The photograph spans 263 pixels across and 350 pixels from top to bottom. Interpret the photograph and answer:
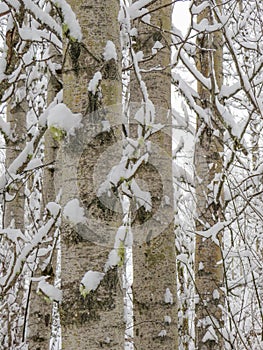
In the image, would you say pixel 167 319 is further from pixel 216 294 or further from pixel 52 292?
pixel 216 294

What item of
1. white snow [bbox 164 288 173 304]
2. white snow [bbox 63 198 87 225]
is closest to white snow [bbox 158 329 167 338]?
white snow [bbox 164 288 173 304]

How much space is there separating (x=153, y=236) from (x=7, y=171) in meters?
0.77

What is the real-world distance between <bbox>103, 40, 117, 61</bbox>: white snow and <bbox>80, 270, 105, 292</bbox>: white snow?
572 millimetres

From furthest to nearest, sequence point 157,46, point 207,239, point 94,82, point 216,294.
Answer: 1. point 207,239
2. point 216,294
3. point 157,46
4. point 94,82

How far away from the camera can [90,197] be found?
4.29 ft

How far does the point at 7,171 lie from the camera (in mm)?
2430

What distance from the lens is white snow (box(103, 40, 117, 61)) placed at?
1.37 metres

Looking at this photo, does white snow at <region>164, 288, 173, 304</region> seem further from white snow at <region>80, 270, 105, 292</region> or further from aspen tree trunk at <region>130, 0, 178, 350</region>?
white snow at <region>80, 270, 105, 292</region>

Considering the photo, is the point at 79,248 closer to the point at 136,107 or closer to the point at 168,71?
the point at 136,107

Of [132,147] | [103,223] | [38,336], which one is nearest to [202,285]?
[38,336]

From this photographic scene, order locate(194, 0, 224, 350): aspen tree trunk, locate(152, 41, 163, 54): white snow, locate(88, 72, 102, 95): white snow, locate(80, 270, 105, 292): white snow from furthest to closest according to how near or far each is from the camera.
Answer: locate(194, 0, 224, 350): aspen tree trunk
locate(152, 41, 163, 54): white snow
locate(88, 72, 102, 95): white snow
locate(80, 270, 105, 292): white snow

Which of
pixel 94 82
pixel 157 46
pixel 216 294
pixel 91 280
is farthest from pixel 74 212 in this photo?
pixel 216 294

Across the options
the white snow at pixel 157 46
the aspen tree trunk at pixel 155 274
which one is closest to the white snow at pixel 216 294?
the aspen tree trunk at pixel 155 274

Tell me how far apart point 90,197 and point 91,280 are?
212 mm
